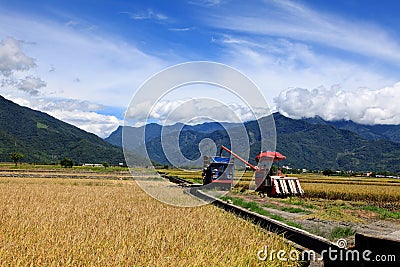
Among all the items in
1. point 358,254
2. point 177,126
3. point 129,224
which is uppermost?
point 177,126

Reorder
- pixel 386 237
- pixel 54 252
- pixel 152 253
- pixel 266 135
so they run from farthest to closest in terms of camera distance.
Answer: pixel 266 135 < pixel 152 253 < pixel 54 252 < pixel 386 237

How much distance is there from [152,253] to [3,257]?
5.63 ft

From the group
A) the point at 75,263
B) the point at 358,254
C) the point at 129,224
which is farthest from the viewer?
the point at 129,224

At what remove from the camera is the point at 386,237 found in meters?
3.82

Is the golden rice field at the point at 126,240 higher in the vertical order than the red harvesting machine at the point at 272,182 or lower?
lower

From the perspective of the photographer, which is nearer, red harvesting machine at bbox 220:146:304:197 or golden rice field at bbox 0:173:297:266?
golden rice field at bbox 0:173:297:266

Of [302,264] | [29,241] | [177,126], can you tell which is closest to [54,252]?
[29,241]

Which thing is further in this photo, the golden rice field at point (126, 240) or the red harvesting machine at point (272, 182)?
the red harvesting machine at point (272, 182)

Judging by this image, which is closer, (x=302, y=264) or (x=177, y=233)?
(x=302, y=264)

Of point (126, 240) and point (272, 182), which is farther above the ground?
point (272, 182)

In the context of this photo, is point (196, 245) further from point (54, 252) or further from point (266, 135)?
point (266, 135)

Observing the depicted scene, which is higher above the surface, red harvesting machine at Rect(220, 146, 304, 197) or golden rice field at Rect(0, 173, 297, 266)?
red harvesting machine at Rect(220, 146, 304, 197)

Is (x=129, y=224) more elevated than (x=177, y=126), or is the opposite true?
(x=177, y=126)

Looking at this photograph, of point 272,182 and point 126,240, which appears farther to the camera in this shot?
point 272,182
